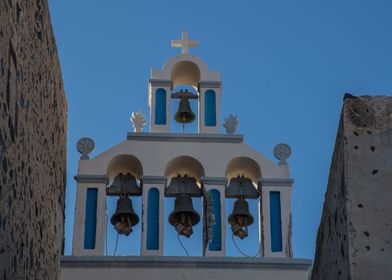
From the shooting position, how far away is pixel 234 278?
34.0 feet

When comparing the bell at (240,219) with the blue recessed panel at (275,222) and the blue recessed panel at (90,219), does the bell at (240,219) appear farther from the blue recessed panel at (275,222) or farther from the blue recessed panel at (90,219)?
the blue recessed panel at (90,219)

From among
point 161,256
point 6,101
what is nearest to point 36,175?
point 6,101

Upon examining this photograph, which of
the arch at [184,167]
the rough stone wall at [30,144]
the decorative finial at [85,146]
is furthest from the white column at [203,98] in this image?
the rough stone wall at [30,144]

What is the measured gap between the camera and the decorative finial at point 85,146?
1131 cm

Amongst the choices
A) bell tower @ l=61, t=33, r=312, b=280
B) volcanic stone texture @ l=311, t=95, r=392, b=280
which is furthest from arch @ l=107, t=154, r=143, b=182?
volcanic stone texture @ l=311, t=95, r=392, b=280

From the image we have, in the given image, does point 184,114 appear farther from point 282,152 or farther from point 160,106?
point 282,152

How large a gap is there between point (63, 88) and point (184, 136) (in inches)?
120

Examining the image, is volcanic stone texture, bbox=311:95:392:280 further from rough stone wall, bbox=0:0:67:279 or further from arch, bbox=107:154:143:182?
arch, bbox=107:154:143:182

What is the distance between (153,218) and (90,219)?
64cm

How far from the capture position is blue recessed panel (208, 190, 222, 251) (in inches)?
429

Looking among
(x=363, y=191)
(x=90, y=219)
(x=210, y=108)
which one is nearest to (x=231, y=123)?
(x=210, y=108)

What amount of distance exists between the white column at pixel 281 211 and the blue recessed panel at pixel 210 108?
3.22ft

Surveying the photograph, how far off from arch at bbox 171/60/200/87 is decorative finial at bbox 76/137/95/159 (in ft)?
4.70

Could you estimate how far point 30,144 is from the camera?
6.98 meters
